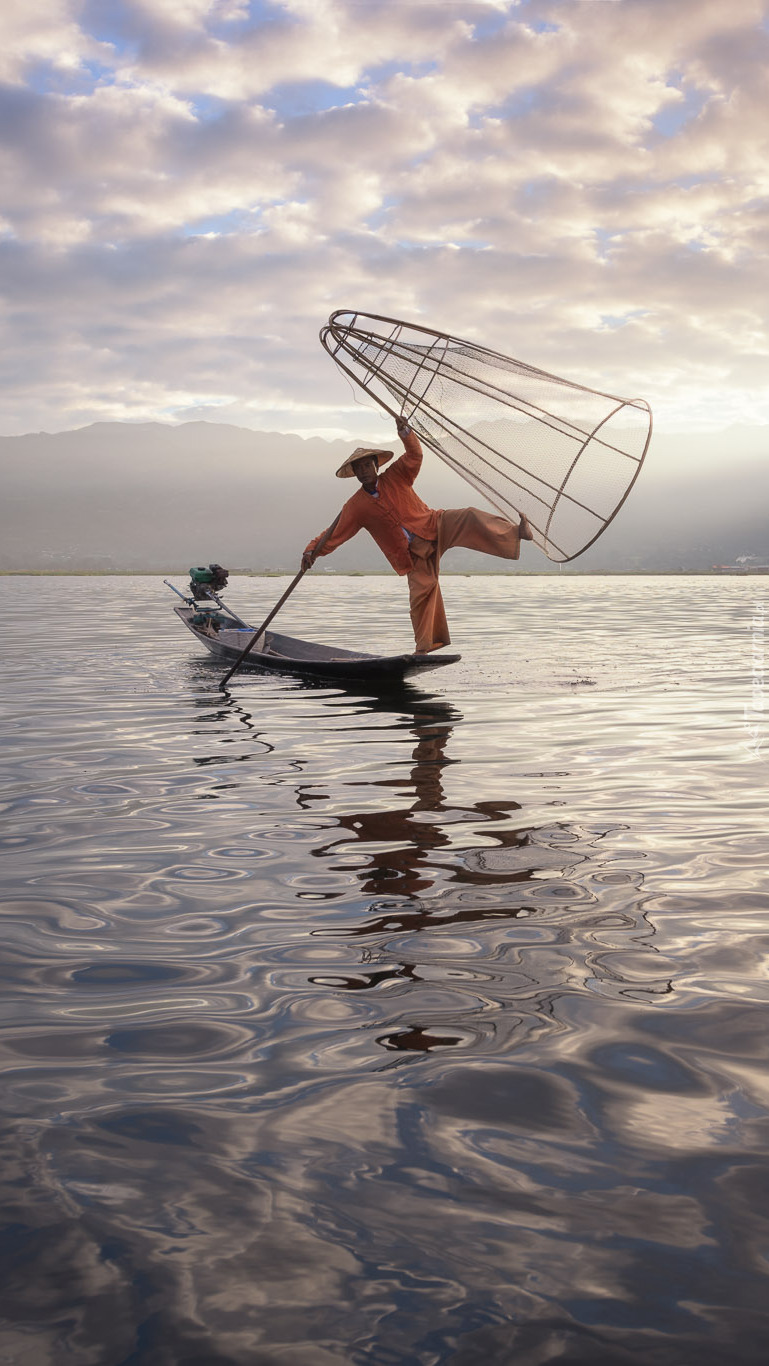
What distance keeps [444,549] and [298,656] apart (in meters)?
4.78

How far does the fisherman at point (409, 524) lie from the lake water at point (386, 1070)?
470 cm

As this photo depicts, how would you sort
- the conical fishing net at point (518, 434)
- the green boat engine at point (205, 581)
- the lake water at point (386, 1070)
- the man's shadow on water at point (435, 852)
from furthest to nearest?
the green boat engine at point (205, 581) → the conical fishing net at point (518, 434) → the man's shadow on water at point (435, 852) → the lake water at point (386, 1070)

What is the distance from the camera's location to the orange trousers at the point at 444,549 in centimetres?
1136

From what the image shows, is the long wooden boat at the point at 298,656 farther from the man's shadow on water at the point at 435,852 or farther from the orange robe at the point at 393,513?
the man's shadow on water at the point at 435,852

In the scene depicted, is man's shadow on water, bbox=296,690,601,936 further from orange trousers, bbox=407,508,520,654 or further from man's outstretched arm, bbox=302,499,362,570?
man's outstretched arm, bbox=302,499,362,570

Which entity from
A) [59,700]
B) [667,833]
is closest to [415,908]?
[667,833]

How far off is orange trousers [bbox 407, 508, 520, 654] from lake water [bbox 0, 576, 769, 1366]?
4064mm

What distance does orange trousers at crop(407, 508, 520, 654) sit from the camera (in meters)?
11.4

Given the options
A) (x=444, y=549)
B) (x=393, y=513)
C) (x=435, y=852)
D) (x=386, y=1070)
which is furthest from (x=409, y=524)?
(x=386, y=1070)

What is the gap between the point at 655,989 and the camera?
3832mm

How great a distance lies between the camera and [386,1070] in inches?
127

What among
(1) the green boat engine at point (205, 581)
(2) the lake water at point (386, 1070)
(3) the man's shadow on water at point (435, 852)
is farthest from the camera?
(1) the green boat engine at point (205, 581)

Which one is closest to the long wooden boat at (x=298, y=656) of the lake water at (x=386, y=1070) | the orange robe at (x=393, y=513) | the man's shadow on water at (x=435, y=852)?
the orange robe at (x=393, y=513)

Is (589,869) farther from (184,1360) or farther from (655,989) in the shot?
(184,1360)
